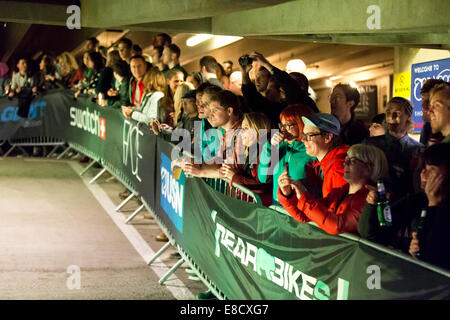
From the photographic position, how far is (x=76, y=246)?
9.47 meters

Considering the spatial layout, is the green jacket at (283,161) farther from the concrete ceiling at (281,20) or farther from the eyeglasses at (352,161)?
the concrete ceiling at (281,20)

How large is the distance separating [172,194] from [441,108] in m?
4.00

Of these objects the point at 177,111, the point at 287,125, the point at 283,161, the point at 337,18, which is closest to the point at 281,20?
the point at 337,18

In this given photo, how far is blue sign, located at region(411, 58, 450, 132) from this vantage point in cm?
1216

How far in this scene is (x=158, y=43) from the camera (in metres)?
12.3

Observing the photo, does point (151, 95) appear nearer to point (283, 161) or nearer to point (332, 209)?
point (283, 161)

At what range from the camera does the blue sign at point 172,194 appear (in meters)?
7.94

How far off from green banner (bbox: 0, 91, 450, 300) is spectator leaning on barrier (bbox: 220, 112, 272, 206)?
→ 10.6 inches

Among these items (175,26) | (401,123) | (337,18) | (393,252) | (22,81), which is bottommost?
(393,252)

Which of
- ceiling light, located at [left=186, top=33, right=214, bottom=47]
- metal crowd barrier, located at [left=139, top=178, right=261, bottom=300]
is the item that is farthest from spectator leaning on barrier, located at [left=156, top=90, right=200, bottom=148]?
ceiling light, located at [left=186, top=33, right=214, bottom=47]

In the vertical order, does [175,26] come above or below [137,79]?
above

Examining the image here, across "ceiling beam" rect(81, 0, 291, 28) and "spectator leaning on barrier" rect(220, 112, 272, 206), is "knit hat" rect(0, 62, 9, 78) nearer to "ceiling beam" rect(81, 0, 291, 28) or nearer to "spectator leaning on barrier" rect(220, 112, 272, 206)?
"ceiling beam" rect(81, 0, 291, 28)

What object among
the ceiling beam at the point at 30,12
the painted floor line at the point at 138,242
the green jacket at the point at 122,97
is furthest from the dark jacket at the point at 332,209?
the ceiling beam at the point at 30,12
